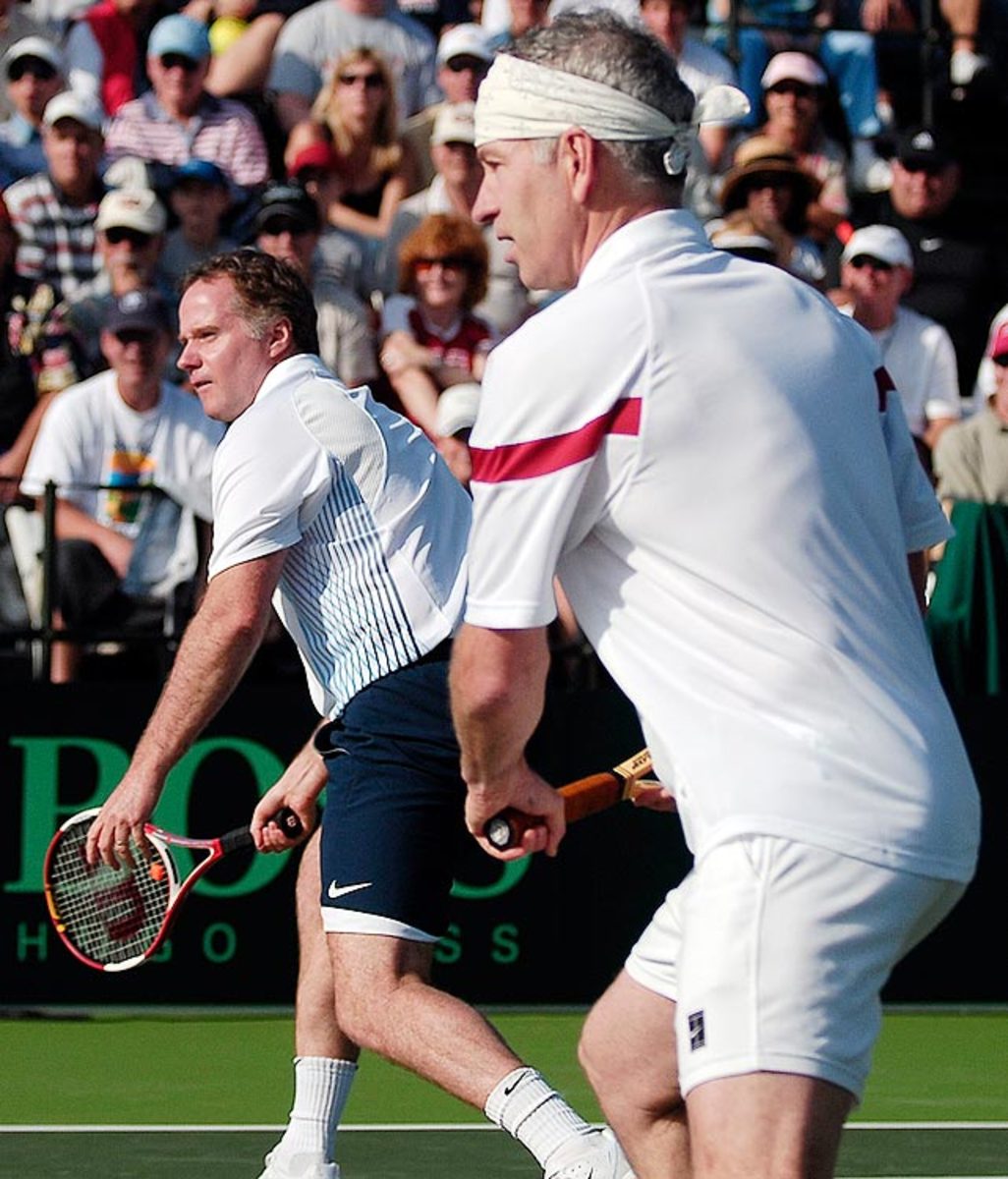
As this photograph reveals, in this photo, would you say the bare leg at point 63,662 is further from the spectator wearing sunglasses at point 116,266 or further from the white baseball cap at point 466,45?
the white baseball cap at point 466,45

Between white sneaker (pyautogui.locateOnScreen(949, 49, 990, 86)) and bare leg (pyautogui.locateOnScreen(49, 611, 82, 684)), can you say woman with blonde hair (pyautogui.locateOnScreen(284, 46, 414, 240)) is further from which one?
white sneaker (pyautogui.locateOnScreen(949, 49, 990, 86))

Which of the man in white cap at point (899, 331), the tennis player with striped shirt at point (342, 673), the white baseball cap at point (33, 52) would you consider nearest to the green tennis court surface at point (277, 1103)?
the tennis player with striped shirt at point (342, 673)

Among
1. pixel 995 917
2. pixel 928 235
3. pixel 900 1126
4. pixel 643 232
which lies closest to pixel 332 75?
pixel 928 235

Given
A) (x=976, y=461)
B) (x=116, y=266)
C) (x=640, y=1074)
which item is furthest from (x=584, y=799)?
(x=116, y=266)

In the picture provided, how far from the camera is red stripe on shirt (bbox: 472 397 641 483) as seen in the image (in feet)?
10.5

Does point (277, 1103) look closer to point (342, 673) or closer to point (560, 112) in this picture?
point (342, 673)

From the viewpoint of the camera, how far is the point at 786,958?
3150 mm

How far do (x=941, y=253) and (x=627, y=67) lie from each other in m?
9.09

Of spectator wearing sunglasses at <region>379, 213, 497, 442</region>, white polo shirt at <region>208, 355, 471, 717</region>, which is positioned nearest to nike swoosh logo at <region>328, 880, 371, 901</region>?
white polo shirt at <region>208, 355, 471, 717</region>

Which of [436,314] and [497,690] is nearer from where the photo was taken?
[497,690]

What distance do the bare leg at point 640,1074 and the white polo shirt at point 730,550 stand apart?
0.55 meters

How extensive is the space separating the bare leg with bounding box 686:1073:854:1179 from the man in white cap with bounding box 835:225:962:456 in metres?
7.98

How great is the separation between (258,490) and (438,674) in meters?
0.57

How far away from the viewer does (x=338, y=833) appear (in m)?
5.45
